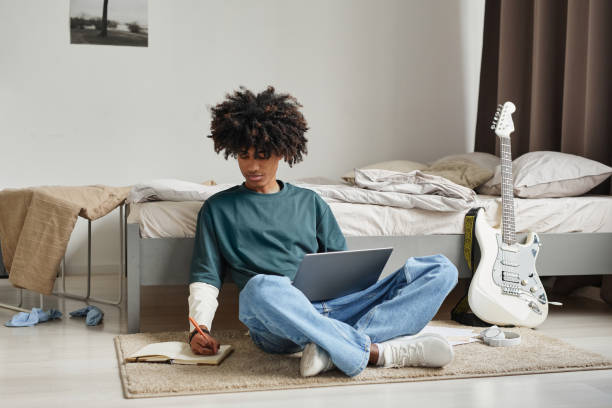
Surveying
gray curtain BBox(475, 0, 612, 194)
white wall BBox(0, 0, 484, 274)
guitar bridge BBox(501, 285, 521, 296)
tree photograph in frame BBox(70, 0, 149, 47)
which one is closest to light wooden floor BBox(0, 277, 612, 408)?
guitar bridge BBox(501, 285, 521, 296)

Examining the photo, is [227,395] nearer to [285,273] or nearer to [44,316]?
[285,273]

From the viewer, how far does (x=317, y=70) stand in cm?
379

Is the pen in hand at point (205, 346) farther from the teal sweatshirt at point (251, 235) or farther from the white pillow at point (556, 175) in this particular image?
the white pillow at point (556, 175)

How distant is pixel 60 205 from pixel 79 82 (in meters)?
1.31

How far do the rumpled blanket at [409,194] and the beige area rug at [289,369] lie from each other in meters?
0.53

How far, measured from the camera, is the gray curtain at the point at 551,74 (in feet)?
9.11

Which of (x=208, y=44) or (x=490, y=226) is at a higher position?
(x=208, y=44)

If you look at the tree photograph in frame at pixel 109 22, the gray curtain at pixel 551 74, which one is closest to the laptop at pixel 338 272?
the gray curtain at pixel 551 74

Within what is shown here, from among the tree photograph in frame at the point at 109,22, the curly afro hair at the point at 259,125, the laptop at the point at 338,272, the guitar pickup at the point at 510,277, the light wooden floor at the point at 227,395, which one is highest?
the tree photograph in frame at the point at 109,22

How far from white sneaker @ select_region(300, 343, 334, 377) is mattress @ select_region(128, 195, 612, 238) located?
0.71m

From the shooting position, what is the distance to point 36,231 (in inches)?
92.7

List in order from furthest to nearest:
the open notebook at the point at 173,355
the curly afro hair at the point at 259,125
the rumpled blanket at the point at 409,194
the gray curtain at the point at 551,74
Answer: the gray curtain at the point at 551,74
the rumpled blanket at the point at 409,194
the curly afro hair at the point at 259,125
the open notebook at the point at 173,355

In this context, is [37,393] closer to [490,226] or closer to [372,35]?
[490,226]

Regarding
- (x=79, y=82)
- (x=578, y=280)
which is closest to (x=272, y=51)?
(x=79, y=82)
